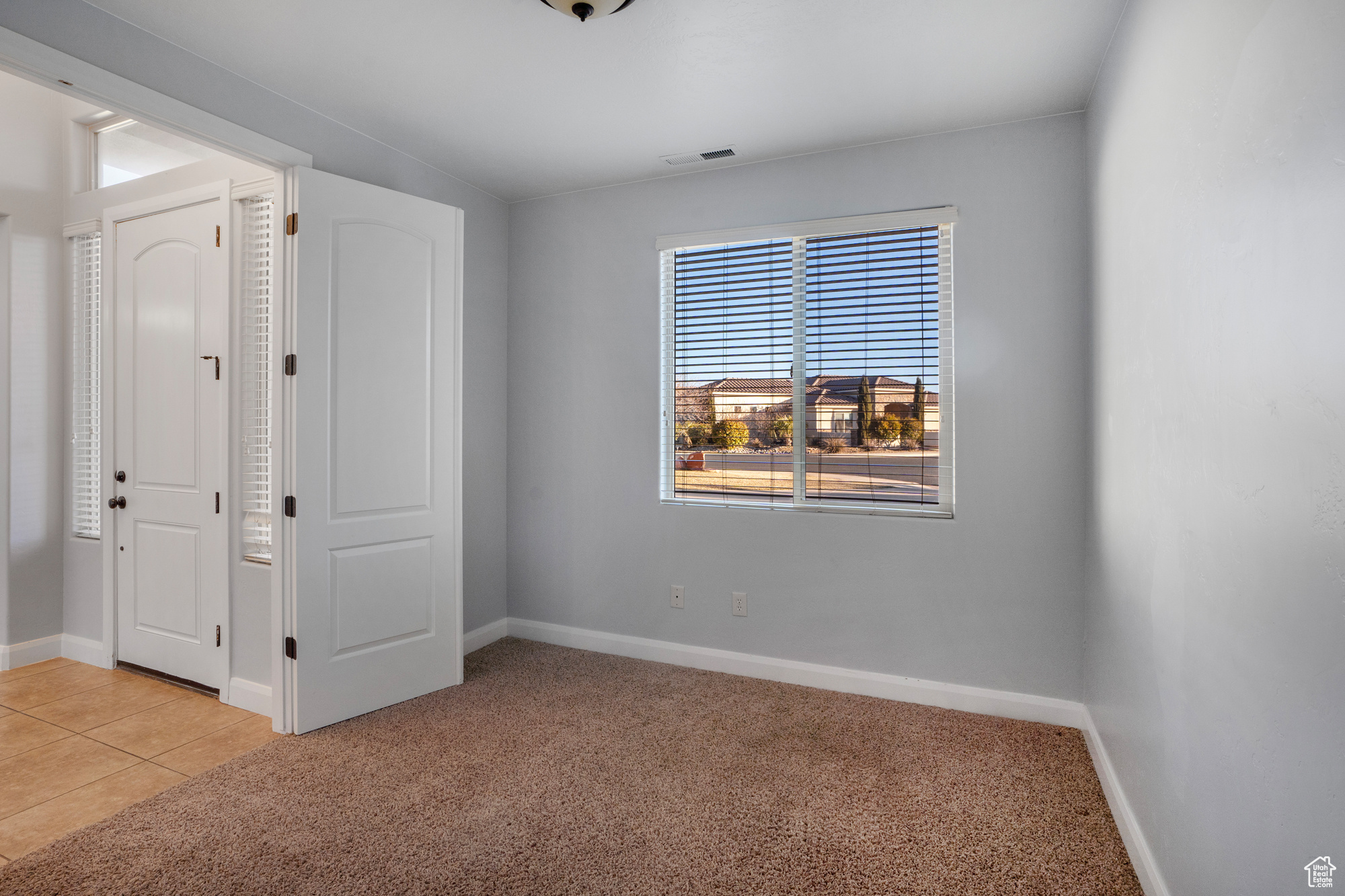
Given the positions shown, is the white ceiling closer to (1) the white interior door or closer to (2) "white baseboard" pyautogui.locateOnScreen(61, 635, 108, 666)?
(1) the white interior door

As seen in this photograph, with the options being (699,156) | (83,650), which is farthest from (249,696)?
(699,156)

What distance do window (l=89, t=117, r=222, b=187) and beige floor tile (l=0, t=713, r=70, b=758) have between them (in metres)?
2.61

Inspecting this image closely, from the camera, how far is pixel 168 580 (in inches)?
125

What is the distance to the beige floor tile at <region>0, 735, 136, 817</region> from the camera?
225cm

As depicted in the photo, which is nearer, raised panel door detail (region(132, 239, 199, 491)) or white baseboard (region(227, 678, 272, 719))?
white baseboard (region(227, 678, 272, 719))

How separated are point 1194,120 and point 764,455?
2.15 meters

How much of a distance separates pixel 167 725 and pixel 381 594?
1.00 metres

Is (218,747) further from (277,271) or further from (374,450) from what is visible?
(277,271)

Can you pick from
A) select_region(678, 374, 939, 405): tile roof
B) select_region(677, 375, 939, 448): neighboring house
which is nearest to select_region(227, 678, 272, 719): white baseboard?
select_region(677, 375, 939, 448): neighboring house

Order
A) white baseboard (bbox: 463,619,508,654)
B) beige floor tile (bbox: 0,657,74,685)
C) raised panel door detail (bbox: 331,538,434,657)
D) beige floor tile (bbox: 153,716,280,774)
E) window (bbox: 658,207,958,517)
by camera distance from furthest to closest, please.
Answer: white baseboard (bbox: 463,619,508,654) < beige floor tile (bbox: 0,657,74,685) < window (bbox: 658,207,958,517) < raised panel door detail (bbox: 331,538,434,657) < beige floor tile (bbox: 153,716,280,774)

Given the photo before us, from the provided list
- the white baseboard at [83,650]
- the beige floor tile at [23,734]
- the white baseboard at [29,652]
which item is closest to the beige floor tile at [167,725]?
the beige floor tile at [23,734]

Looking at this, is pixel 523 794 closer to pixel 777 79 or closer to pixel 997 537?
pixel 997 537

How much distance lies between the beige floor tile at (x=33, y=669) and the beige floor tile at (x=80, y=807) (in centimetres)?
150

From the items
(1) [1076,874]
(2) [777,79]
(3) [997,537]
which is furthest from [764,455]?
(1) [1076,874]
